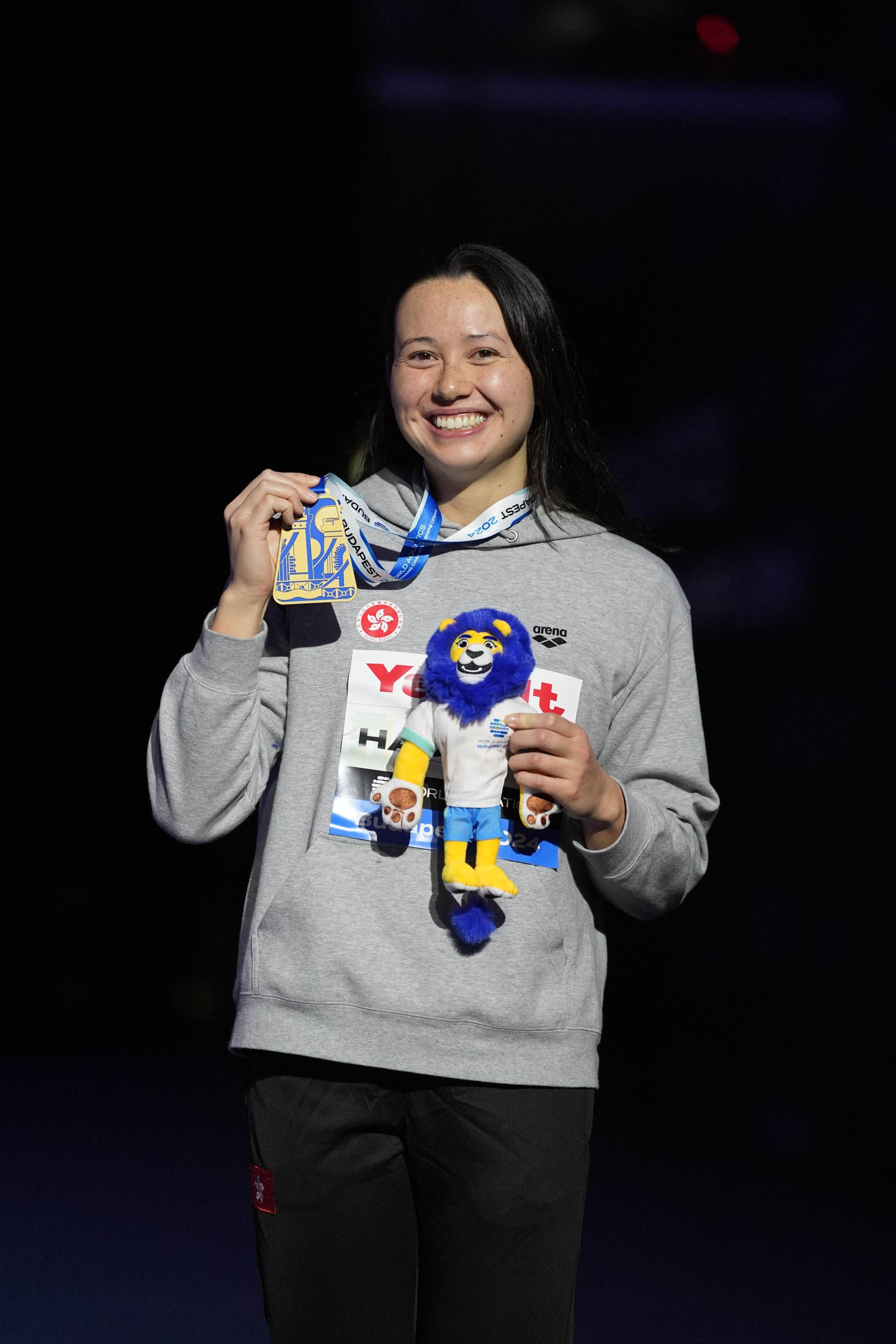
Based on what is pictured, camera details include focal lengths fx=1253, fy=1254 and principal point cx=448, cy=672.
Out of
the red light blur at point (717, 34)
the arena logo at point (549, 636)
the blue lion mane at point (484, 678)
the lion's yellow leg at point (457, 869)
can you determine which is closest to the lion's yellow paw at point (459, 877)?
the lion's yellow leg at point (457, 869)

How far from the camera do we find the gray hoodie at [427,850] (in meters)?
1.17

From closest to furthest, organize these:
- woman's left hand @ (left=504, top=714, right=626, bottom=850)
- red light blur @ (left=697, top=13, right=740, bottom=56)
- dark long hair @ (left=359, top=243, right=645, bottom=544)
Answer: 1. woman's left hand @ (left=504, top=714, right=626, bottom=850)
2. dark long hair @ (left=359, top=243, right=645, bottom=544)
3. red light blur @ (left=697, top=13, right=740, bottom=56)

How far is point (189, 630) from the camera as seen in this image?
13.6 ft

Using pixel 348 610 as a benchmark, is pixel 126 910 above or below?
below

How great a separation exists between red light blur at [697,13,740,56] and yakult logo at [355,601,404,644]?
8.21 ft

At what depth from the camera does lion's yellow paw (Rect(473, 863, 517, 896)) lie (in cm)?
114

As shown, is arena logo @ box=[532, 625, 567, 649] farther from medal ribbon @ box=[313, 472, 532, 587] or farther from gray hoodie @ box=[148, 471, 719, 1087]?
medal ribbon @ box=[313, 472, 532, 587]

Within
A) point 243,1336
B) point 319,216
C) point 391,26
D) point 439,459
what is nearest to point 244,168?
point 319,216

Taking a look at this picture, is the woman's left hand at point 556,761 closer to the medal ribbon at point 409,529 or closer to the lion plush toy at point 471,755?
the lion plush toy at point 471,755

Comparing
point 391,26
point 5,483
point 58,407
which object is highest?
point 391,26

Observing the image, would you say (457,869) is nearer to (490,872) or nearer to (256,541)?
(490,872)

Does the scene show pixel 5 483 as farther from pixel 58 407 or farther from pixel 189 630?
pixel 189 630

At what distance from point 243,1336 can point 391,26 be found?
3.24 meters

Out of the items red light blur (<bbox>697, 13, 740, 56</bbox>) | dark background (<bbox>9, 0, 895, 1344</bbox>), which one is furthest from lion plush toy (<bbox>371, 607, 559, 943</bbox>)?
red light blur (<bbox>697, 13, 740, 56</bbox>)
